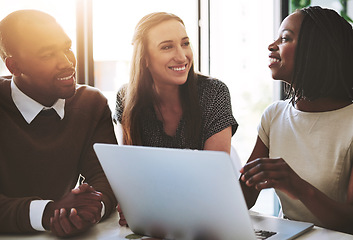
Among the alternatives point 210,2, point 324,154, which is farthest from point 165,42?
point 210,2

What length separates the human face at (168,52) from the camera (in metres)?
1.74

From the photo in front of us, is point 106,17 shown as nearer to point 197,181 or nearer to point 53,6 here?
point 53,6

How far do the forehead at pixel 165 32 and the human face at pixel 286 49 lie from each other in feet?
1.43

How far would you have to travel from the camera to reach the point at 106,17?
105 inches

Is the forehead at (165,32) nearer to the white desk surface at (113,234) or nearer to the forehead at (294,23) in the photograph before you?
the forehead at (294,23)

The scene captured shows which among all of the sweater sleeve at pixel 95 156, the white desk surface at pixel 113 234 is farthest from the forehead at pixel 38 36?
the white desk surface at pixel 113 234

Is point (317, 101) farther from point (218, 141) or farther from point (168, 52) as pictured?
point (168, 52)

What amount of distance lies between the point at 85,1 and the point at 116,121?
3.09 feet

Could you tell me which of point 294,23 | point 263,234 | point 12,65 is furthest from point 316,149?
point 12,65

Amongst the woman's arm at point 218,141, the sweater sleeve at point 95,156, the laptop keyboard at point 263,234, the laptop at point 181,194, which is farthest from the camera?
the woman's arm at point 218,141

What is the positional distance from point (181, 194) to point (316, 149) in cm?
68

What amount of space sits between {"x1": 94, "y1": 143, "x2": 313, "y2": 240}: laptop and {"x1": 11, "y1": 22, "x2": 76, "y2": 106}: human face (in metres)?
0.47

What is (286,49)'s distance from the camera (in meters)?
1.43

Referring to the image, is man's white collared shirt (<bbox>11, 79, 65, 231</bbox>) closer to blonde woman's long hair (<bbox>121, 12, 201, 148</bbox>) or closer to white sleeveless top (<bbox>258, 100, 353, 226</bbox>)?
blonde woman's long hair (<bbox>121, 12, 201, 148</bbox>)
